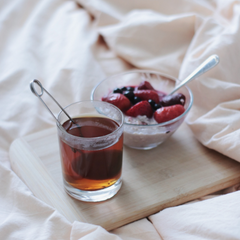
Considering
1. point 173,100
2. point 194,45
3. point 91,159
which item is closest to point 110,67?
point 194,45

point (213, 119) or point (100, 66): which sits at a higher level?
point (100, 66)

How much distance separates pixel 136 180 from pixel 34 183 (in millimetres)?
286

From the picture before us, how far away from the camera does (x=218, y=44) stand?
1151 mm

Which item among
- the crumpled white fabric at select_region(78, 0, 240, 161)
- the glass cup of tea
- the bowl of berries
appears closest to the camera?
the glass cup of tea

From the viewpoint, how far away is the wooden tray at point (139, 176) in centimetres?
81

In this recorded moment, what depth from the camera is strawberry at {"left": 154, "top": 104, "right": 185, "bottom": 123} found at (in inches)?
36.4

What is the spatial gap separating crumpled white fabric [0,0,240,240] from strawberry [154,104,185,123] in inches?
5.3

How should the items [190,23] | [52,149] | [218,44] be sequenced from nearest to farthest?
[52,149] < [218,44] < [190,23]

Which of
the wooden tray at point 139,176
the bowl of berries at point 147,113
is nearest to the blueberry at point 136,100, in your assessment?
the bowl of berries at point 147,113

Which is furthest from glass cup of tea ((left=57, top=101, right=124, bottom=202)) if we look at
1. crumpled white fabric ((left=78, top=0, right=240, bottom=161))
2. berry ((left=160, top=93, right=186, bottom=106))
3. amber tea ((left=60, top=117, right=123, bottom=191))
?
crumpled white fabric ((left=78, top=0, right=240, bottom=161))

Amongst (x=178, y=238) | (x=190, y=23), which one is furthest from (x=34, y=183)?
(x=190, y=23)

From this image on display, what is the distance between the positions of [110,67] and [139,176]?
0.63m

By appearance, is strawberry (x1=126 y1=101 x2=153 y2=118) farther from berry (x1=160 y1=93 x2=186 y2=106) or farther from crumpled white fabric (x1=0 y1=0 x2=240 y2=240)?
crumpled white fabric (x1=0 y1=0 x2=240 y2=240)

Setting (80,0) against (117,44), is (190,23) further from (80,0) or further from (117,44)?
(80,0)
